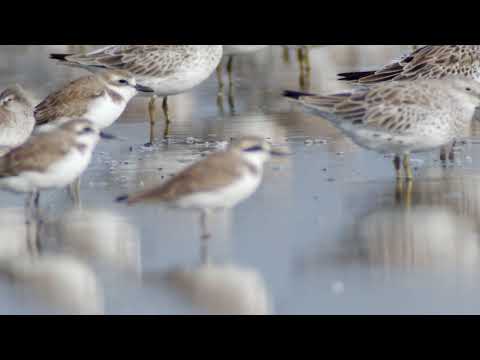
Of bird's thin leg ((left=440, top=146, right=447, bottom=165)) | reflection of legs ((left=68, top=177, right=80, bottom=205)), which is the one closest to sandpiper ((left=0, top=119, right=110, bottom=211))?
reflection of legs ((left=68, top=177, right=80, bottom=205))

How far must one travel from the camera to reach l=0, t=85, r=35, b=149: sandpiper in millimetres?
11961

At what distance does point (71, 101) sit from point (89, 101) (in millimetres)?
216

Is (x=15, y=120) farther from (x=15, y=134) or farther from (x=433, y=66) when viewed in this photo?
(x=433, y=66)

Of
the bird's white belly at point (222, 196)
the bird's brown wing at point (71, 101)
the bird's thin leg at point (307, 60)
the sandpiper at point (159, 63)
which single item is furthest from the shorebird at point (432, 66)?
the bird's thin leg at point (307, 60)

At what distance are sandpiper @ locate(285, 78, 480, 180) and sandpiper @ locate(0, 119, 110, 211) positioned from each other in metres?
2.62

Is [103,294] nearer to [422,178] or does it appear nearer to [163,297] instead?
[163,297]

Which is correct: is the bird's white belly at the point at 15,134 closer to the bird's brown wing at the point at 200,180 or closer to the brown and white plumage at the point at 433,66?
the bird's brown wing at the point at 200,180

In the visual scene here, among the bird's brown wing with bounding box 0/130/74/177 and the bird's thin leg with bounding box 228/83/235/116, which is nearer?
the bird's brown wing with bounding box 0/130/74/177

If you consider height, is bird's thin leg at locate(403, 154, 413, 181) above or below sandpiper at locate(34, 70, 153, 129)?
below

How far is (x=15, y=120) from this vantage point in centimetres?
1209

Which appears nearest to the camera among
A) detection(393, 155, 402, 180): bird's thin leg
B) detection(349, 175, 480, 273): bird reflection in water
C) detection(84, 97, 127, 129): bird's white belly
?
detection(349, 175, 480, 273): bird reflection in water

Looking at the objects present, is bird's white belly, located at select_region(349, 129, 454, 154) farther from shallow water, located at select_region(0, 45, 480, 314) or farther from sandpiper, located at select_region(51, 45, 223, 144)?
sandpiper, located at select_region(51, 45, 223, 144)

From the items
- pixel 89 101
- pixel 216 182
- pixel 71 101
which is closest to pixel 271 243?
pixel 216 182

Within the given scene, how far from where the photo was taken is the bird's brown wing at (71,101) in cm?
1203
